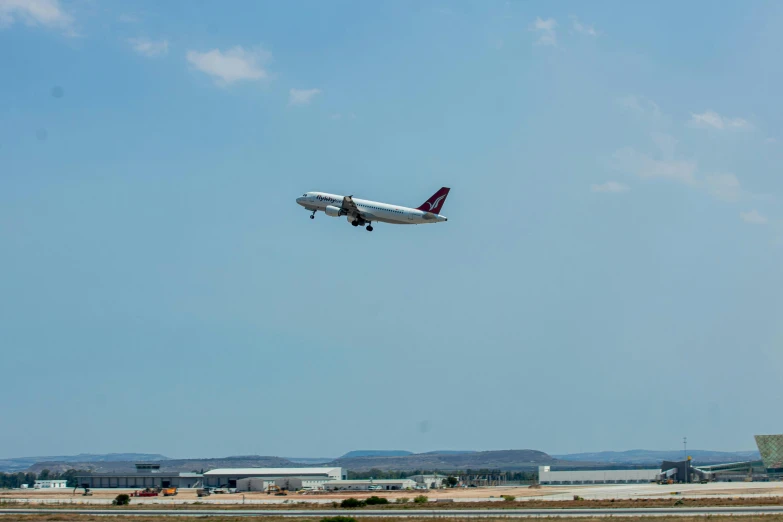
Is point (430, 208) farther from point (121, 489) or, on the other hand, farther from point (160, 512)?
point (121, 489)

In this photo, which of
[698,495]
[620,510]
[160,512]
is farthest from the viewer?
[698,495]

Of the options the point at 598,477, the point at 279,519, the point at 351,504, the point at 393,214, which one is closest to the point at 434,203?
the point at 393,214

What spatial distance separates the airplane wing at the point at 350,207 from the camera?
110938 mm

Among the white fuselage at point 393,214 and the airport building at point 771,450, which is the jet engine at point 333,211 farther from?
the airport building at point 771,450

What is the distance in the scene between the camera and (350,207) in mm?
111562

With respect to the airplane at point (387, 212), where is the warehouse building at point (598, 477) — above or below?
below

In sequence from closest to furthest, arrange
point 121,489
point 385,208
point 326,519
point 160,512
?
point 326,519 < point 160,512 < point 385,208 < point 121,489

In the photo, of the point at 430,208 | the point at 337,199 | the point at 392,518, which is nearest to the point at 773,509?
the point at 392,518

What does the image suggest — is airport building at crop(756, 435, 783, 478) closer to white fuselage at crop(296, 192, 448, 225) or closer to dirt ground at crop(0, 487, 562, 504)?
dirt ground at crop(0, 487, 562, 504)

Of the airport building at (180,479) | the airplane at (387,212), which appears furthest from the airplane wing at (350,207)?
the airport building at (180,479)

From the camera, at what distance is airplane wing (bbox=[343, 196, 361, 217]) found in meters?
111

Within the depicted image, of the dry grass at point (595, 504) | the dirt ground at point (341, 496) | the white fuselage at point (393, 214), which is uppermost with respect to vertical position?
the white fuselage at point (393, 214)

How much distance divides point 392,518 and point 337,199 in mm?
55673

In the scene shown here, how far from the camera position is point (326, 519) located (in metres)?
68.9
